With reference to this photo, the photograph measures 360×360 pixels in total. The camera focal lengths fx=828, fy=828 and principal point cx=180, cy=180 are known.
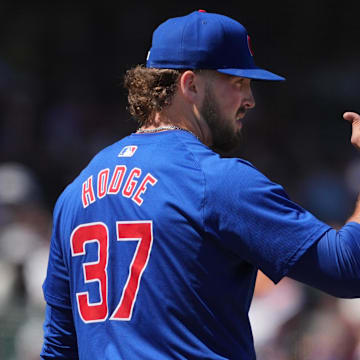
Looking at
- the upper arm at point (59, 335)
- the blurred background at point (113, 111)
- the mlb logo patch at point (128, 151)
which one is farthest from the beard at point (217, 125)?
the blurred background at point (113, 111)

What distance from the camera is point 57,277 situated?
2.25 meters

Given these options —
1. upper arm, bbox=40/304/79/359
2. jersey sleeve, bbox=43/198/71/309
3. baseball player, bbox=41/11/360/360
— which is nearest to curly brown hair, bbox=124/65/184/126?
baseball player, bbox=41/11/360/360

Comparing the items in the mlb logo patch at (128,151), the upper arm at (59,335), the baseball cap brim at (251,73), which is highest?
the baseball cap brim at (251,73)

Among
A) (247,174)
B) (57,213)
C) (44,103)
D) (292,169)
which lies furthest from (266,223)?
(44,103)

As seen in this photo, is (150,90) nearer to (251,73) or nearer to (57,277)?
(251,73)

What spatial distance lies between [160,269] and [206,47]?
1.88ft

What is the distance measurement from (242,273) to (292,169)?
5972mm

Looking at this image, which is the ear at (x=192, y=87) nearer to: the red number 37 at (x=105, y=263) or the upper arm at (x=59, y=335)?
the red number 37 at (x=105, y=263)

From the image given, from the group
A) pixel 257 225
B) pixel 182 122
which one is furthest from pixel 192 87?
pixel 257 225

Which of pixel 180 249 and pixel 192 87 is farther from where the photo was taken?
pixel 192 87

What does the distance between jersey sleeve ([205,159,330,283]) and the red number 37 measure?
0.59ft

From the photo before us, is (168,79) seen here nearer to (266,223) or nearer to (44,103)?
(266,223)

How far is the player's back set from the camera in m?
1.93

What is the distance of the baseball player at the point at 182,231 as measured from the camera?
1882mm
